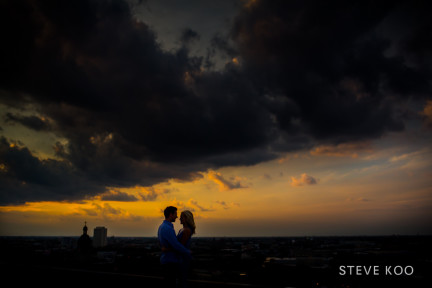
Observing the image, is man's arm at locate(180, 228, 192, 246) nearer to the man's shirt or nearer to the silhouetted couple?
the silhouetted couple

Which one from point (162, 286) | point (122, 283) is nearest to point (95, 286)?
point (122, 283)

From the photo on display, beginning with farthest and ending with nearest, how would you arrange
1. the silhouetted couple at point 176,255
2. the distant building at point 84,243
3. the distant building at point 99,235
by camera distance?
the distant building at point 99,235, the distant building at point 84,243, the silhouetted couple at point 176,255

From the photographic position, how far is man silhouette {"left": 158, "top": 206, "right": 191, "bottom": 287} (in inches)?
200

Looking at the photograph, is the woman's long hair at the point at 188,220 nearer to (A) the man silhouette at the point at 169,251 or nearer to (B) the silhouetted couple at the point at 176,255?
(B) the silhouetted couple at the point at 176,255

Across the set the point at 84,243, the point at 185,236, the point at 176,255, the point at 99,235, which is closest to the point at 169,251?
the point at 176,255

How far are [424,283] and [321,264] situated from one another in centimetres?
4966

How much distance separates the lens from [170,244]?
16.9 ft

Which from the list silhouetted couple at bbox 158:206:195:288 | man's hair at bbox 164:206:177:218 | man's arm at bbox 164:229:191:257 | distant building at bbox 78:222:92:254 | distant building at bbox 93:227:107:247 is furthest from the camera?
distant building at bbox 93:227:107:247

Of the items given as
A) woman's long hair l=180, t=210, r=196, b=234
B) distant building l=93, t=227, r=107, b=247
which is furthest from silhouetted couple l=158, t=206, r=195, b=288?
distant building l=93, t=227, r=107, b=247

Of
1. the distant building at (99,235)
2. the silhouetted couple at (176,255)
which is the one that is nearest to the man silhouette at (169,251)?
the silhouetted couple at (176,255)

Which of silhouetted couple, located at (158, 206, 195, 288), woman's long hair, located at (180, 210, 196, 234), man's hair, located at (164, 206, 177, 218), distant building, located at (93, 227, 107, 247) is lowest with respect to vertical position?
distant building, located at (93, 227, 107, 247)

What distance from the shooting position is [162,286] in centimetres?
545

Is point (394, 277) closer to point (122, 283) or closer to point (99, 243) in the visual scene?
point (122, 283)

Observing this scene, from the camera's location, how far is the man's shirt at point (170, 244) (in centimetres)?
505
